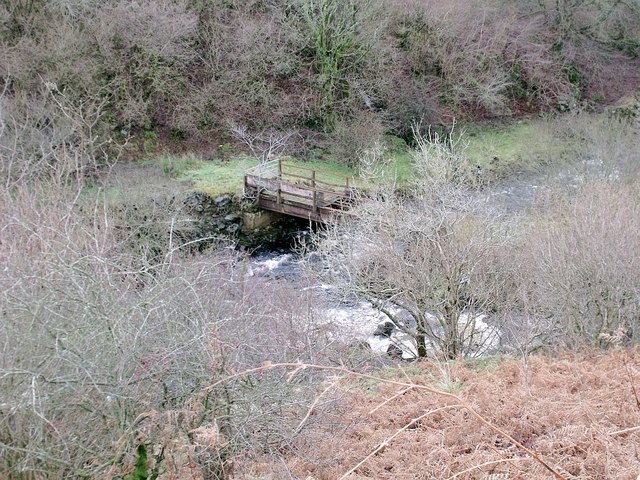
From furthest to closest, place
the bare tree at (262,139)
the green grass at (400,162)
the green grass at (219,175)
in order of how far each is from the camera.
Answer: the bare tree at (262,139) < the green grass at (400,162) < the green grass at (219,175)

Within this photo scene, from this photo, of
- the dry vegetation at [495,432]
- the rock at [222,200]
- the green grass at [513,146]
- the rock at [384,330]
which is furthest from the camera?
the green grass at [513,146]

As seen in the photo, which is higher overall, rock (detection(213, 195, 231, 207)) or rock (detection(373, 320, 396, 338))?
rock (detection(213, 195, 231, 207))

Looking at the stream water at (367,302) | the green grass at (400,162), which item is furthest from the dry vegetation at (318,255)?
the green grass at (400,162)

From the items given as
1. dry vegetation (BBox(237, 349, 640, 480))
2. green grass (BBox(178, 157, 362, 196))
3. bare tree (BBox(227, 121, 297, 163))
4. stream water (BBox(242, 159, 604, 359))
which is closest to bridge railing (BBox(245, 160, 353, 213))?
green grass (BBox(178, 157, 362, 196))

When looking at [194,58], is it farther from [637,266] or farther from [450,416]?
[450,416]

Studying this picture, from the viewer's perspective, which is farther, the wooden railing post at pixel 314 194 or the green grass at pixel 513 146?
the green grass at pixel 513 146

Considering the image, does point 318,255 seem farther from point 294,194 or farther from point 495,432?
point 495,432

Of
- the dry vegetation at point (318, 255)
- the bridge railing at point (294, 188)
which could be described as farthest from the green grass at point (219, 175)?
the dry vegetation at point (318, 255)

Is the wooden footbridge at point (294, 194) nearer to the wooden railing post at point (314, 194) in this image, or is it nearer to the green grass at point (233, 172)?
the wooden railing post at point (314, 194)

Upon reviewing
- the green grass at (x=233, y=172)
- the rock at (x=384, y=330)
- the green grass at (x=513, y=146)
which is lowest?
the rock at (x=384, y=330)

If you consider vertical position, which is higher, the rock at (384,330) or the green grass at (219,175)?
the green grass at (219,175)

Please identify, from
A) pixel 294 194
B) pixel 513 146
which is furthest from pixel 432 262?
pixel 513 146

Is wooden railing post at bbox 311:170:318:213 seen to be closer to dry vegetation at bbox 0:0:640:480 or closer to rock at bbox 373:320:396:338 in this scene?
dry vegetation at bbox 0:0:640:480

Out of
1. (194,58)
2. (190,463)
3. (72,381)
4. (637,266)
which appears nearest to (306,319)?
(637,266)
